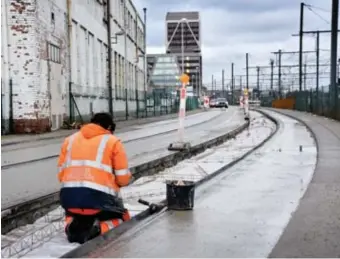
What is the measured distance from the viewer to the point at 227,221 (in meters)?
7.57

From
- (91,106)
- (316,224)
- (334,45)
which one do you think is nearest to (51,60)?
(91,106)

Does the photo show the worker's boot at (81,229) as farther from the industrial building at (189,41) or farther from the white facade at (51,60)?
the industrial building at (189,41)

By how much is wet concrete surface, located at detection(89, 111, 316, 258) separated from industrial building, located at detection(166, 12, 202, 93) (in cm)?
10355

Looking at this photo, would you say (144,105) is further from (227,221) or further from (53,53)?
(227,221)

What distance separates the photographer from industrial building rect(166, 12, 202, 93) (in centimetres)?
11662

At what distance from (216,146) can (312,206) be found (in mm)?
11359

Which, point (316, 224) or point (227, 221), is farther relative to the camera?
point (227, 221)

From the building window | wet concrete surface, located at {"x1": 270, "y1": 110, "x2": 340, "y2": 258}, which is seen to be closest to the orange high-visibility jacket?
wet concrete surface, located at {"x1": 270, "y1": 110, "x2": 340, "y2": 258}

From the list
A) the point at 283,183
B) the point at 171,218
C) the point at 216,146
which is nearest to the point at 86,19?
the point at 216,146

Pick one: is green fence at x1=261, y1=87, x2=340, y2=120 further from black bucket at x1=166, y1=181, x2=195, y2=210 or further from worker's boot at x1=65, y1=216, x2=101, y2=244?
worker's boot at x1=65, y1=216, x2=101, y2=244

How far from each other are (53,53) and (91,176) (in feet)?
80.0

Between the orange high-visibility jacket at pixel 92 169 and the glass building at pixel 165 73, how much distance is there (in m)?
83.4

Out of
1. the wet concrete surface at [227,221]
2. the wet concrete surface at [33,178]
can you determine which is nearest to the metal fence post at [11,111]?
the wet concrete surface at [33,178]

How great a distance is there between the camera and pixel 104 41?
46.0m
